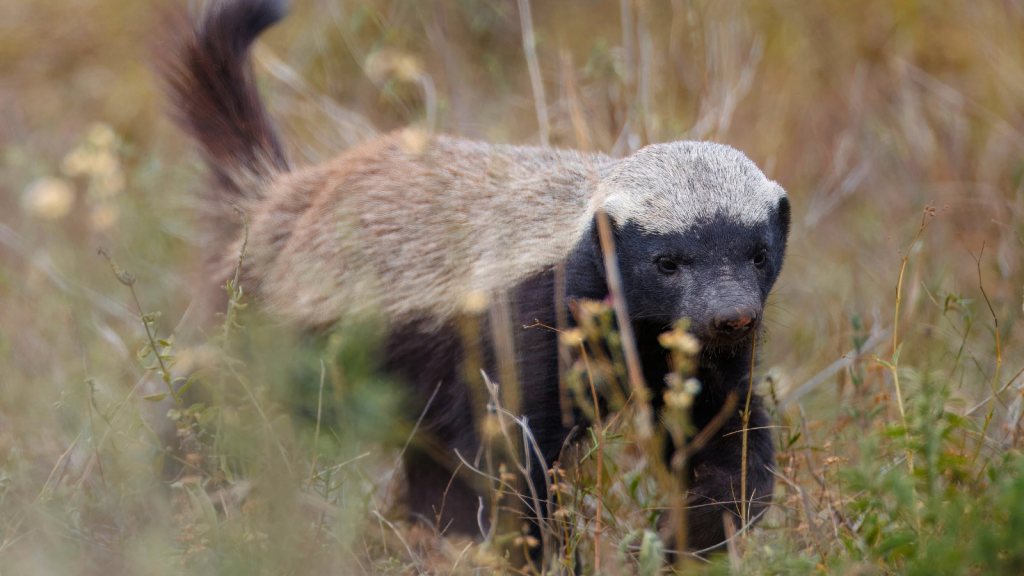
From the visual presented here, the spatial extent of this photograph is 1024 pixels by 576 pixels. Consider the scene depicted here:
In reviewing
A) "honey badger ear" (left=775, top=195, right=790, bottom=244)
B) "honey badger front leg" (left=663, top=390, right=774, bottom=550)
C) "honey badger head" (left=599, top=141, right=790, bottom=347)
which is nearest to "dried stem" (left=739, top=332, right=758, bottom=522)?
"honey badger front leg" (left=663, top=390, right=774, bottom=550)

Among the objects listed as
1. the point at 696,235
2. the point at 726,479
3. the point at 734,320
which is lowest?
the point at 726,479

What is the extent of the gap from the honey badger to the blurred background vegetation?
224 mm

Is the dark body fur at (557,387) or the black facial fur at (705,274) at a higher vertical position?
the black facial fur at (705,274)

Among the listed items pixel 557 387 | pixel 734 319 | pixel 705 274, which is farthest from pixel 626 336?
pixel 557 387

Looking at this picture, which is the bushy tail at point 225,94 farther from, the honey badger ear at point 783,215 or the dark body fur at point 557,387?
the honey badger ear at point 783,215

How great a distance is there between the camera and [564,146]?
545cm

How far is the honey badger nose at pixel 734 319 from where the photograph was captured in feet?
9.20

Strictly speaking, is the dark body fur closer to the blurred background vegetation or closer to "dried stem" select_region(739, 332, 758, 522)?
"dried stem" select_region(739, 332, 758, 522)

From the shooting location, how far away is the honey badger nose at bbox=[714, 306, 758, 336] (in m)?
2.80

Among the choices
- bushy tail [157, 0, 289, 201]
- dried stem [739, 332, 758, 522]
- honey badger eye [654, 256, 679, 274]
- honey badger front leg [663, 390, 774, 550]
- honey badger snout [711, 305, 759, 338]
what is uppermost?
bushy tail [157, 0, 289, 201]

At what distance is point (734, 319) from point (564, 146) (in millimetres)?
2825

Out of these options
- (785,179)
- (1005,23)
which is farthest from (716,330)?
(1005,23)

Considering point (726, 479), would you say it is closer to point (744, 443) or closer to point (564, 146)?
point (744, 443)

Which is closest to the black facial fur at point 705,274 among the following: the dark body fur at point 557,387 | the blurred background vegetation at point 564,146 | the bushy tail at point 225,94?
the dark body fur at point 557,387
